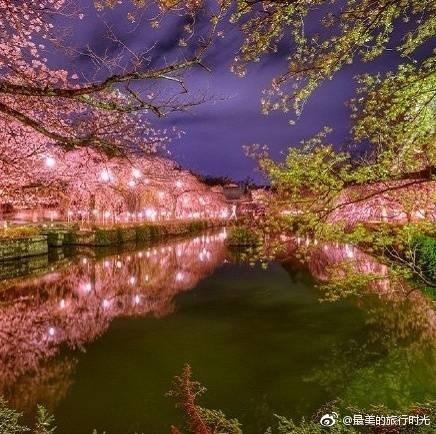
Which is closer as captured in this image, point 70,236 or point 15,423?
point 15,423

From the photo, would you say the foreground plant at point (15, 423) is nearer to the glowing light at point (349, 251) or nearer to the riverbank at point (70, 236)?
the riverbank at point (70, 236)

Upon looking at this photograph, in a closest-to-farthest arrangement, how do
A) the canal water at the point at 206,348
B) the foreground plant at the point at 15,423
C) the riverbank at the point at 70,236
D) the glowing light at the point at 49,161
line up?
the foreground plant at the point at 15,423 < the canal water at the point at 206,348 < the glowing light at the point at 49,161 < the riverbank at the point at 70,236

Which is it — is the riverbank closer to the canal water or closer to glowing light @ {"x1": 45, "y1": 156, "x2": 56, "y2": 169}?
glowing light @ {"x1": 45, "y1": 156, "x2": 56, "y2": 169}

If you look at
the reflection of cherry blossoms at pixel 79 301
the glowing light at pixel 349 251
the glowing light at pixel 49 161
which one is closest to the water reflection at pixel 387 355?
the reflection of cherry blossoms at pixel 79 301

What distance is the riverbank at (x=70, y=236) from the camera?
1062 inches

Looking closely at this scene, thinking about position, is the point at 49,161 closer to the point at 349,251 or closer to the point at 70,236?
the point at 70,236

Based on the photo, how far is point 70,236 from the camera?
1448 inches

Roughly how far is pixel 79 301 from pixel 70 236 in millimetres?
22040

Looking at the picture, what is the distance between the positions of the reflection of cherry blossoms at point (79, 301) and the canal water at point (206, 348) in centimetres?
6

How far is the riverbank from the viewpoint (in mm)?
26984

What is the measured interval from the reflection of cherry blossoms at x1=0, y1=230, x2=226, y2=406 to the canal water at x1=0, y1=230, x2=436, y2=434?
0.21ft

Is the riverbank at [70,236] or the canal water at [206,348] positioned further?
the riverbank at [70,236]

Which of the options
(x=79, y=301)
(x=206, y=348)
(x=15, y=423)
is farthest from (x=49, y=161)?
(x=15, y=423)

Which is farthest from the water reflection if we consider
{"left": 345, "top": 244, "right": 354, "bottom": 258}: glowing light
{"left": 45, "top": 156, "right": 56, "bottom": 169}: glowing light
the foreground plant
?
{"left": 45, "top": 156, "right": 56, "bottom": 169}: glowing light
